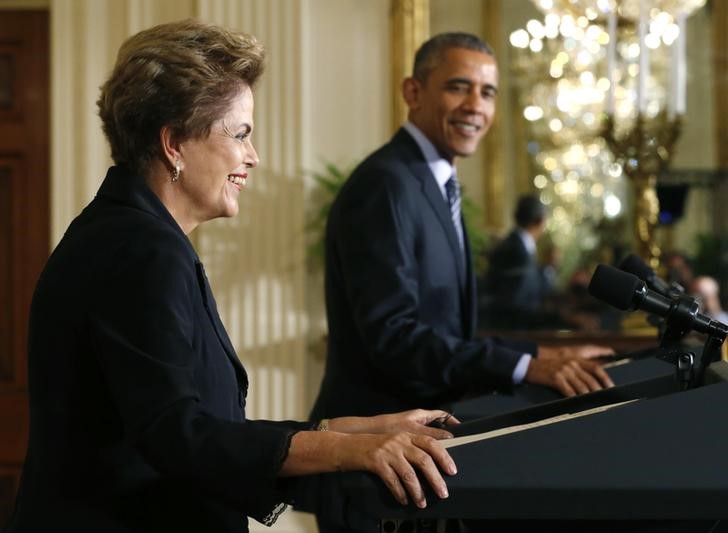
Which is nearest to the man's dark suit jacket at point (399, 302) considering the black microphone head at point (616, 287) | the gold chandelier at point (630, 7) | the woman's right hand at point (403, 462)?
the black microphone head at point (616, 287)

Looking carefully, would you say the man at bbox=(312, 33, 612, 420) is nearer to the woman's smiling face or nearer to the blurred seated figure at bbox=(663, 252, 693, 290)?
the woman's smiling face

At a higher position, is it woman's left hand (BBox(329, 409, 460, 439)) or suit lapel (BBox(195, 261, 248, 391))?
suit lapel (BBox(195, 261, 248, 391))

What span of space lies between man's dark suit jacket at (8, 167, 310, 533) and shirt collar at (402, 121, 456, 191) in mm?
1723

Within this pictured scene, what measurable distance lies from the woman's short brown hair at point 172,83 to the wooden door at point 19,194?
11.8ft

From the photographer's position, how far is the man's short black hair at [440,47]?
367 centimetres

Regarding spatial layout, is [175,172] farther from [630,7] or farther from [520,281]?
[520,281]

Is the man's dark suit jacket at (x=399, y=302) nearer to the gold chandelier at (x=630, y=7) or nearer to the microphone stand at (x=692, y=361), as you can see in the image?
the microphone stand at (x=692, y=361)

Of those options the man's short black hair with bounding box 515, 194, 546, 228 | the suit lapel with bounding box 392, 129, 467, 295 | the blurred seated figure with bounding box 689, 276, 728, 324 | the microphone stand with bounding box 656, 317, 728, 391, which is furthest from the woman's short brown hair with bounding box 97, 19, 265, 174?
the man's short black hair with bounding box 515, 194, 546, 228

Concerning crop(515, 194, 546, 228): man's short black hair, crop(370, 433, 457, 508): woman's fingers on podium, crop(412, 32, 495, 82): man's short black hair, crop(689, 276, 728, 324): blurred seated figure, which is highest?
crop(412, 32, 495, 82): man's short black hair

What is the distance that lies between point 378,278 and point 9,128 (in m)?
2.86

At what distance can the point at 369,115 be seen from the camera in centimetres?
574

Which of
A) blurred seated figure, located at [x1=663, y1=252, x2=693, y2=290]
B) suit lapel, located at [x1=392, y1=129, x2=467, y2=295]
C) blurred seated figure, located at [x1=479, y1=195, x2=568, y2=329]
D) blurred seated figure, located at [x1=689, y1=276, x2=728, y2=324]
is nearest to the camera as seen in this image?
suit lapel, located at [x1=392, y1=129, x2=467, y2=295]

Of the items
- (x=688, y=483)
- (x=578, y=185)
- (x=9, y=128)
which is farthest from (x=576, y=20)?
(x=688, y=483)

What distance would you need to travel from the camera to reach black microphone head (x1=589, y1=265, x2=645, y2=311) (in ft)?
6.08
